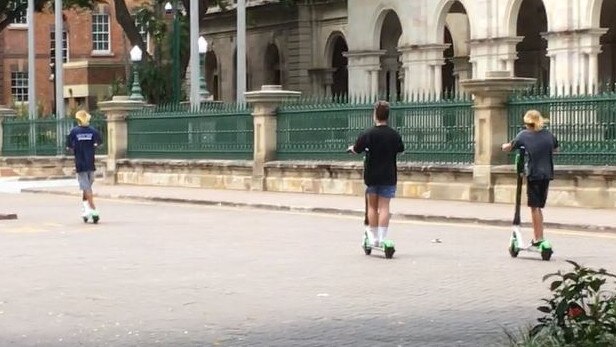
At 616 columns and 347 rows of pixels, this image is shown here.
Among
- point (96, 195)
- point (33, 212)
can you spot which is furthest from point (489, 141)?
point (96, 195)

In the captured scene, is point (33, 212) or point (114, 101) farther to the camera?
point (114, 101)

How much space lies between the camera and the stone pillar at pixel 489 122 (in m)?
24.6

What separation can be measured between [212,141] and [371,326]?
23141 millimetres

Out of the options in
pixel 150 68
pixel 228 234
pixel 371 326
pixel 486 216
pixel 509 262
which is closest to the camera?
pixel 371 326

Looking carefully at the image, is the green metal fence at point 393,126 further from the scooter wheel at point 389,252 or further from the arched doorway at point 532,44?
the arched doorway at point 532,44

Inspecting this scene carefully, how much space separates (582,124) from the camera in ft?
76.2

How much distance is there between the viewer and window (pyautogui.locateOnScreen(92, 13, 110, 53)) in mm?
78312

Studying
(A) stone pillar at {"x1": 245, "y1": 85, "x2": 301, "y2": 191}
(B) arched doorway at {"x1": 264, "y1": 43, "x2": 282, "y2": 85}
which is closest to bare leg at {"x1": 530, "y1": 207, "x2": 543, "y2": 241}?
(A) stone pillar at {"x1": 245, "y1": 85, "x2": 301, "y2": 191}

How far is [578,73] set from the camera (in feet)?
127

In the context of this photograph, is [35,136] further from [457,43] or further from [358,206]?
[358,206]

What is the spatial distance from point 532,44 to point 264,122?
20.2 metres

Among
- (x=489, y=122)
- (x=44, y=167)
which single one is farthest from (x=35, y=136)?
(x=489, y=122)

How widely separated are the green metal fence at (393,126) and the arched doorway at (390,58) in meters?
22.1

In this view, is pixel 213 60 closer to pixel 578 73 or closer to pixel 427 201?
pixel 578 73
